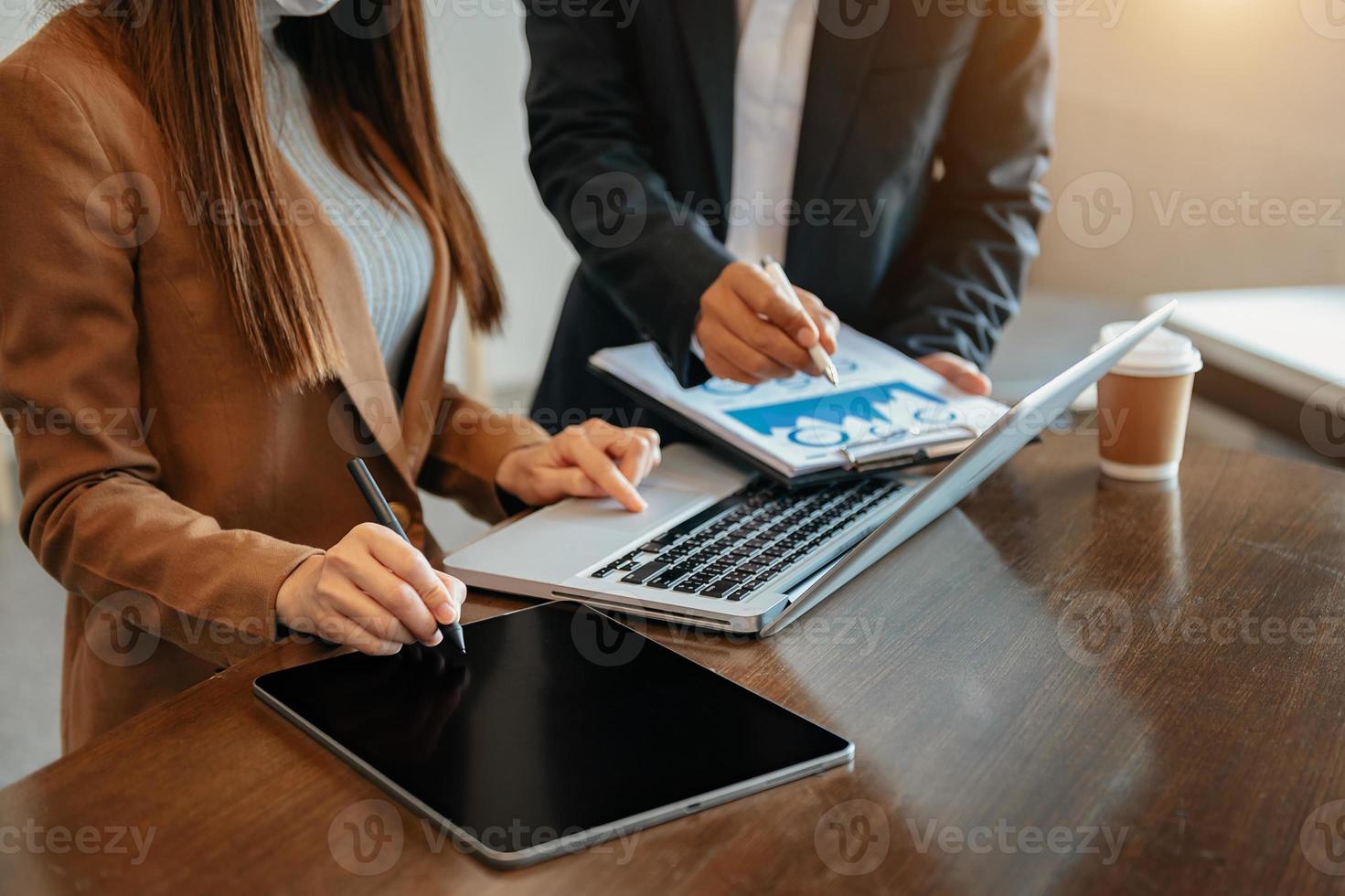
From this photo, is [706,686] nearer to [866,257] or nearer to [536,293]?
[866,257]

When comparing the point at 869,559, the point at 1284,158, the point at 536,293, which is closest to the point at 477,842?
the point at 869,559

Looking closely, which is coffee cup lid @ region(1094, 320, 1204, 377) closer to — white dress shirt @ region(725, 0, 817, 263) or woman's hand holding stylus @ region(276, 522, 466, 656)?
white dress shirt @ region(725, 0, 817, 263)

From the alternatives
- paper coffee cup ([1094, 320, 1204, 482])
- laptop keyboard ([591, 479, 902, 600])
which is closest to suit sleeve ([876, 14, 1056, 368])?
paper coffee cup ([1094, 320, 1204, 482])

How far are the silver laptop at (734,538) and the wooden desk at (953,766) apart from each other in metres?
0.03

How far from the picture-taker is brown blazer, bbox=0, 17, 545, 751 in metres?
0.83

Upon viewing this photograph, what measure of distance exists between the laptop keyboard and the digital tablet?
0.08m

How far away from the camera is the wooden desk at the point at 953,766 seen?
→ 53cm

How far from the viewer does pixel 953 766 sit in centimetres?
62

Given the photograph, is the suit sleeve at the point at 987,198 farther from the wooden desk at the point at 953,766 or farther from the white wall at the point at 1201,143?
the white wall at the point at 1201,143

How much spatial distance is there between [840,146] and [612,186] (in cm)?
28

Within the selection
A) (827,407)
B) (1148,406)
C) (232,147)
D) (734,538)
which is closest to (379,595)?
(734,538)

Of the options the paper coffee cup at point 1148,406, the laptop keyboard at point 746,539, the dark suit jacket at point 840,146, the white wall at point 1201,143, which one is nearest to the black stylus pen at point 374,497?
the laptop keyboard at point 746,539

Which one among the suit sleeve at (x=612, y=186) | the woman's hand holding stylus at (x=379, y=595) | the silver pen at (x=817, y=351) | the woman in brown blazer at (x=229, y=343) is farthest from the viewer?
the suit sleeve at (x=612, y=186)

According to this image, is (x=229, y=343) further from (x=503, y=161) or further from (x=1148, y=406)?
(x=503, y=161)
